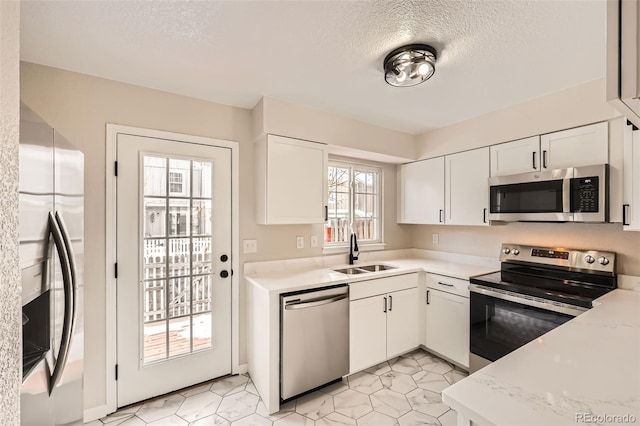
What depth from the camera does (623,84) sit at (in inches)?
23.7

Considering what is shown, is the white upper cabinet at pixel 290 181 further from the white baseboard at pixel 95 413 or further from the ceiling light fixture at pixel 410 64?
the white baseboard at pixel 95 413

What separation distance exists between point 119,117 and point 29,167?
1.33m

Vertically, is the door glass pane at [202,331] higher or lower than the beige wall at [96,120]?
lower

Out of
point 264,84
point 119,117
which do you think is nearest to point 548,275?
point 264,84

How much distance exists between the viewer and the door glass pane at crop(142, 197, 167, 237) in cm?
213

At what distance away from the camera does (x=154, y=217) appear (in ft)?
7.07

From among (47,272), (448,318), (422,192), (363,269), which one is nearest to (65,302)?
(47,272)

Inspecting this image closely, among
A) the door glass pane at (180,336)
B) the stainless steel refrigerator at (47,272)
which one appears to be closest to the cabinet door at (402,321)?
the door glass pane at (180,336)

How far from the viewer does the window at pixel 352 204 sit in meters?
3.22

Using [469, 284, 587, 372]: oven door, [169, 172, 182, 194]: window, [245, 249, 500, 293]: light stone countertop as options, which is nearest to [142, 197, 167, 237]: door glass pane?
[169, 172, 182, 194]: window

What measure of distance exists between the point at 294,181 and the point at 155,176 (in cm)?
108

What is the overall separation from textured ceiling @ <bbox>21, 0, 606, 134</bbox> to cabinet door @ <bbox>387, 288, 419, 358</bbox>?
1807 millimetres

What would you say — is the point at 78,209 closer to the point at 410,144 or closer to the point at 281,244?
the point at 281,244

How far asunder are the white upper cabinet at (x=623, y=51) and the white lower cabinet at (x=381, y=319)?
203 cm
